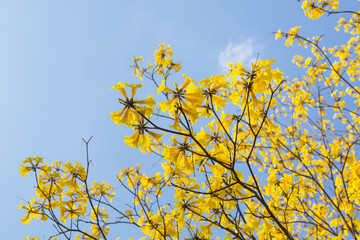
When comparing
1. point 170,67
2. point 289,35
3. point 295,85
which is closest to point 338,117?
point 295,85

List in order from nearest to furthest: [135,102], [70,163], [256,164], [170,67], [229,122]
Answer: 1. [135,102]
2. [229,122]
3. [70,163]
4. [170,67]
5. [256,164]

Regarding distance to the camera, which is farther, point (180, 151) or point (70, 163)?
point (70, 163)

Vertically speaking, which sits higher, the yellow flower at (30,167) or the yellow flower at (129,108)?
the yellow flower at (30,167)

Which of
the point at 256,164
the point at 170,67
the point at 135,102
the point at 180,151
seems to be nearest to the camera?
the point at 135,102

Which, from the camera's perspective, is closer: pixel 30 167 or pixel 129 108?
pixel 129 108

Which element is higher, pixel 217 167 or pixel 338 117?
pixel 338 117

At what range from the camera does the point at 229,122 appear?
8.21ft

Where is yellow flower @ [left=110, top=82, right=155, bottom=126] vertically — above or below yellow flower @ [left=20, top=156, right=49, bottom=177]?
below

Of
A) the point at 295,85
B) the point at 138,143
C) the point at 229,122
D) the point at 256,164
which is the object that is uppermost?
the point at 295,85

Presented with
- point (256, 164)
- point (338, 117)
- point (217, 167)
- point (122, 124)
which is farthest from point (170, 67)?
point (338, 117)

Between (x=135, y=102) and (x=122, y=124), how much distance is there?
0.20 m

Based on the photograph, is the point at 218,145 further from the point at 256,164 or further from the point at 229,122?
the point at 256,164

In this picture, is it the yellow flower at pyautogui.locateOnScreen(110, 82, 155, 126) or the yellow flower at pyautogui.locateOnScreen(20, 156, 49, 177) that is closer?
the yellow flower at pyautogui.locateOnScreen(110, 82, 155, 126)

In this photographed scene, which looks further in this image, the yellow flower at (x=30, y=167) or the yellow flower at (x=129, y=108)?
the yellow flower at (x=30, y=167)
